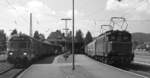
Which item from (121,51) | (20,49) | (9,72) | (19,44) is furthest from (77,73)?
(19,44)

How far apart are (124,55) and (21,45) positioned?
34.5 feet

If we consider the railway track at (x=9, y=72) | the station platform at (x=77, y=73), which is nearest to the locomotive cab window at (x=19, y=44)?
the station platform at (x=77, y=73)

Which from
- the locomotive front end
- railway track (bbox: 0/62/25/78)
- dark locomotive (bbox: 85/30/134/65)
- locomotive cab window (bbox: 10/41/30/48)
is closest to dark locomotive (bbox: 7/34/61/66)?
locomotive cab window (bbox: 10/41/30/48)

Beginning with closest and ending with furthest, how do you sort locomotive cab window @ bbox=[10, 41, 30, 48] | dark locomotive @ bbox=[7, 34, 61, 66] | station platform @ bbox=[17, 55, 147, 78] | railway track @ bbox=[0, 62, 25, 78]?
station platform @ bbox=[17, 55, 147, 78] < railway track @ bbox=[0, 62, 25, 78] < dark locomotive @ bbox=[7, 34, 61, 66] < locomotive cab window @ bbox=[10, 41, 30, 48]

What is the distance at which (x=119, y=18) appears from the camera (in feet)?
103

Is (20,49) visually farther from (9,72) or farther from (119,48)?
(119,48)

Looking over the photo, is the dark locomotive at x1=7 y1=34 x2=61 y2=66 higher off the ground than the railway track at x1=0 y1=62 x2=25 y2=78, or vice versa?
the dark locomotive at x1=7 y1=34 x2=61 y2=66

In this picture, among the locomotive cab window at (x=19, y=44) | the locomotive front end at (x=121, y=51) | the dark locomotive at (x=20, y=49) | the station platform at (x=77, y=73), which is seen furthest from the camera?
the locomotive cab window at (x=19, y=44)

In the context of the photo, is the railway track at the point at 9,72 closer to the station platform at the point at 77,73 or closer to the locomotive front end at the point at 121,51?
the station platform at the point at 77,73

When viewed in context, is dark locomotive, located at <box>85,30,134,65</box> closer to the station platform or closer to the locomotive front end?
the locomotive front end

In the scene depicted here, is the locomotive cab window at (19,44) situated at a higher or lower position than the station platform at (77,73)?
higher

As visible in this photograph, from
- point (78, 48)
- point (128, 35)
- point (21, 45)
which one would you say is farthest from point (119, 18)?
point (78, 48)

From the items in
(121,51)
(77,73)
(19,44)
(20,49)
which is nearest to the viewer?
(77,73)

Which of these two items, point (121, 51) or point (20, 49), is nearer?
point (121, 51)
